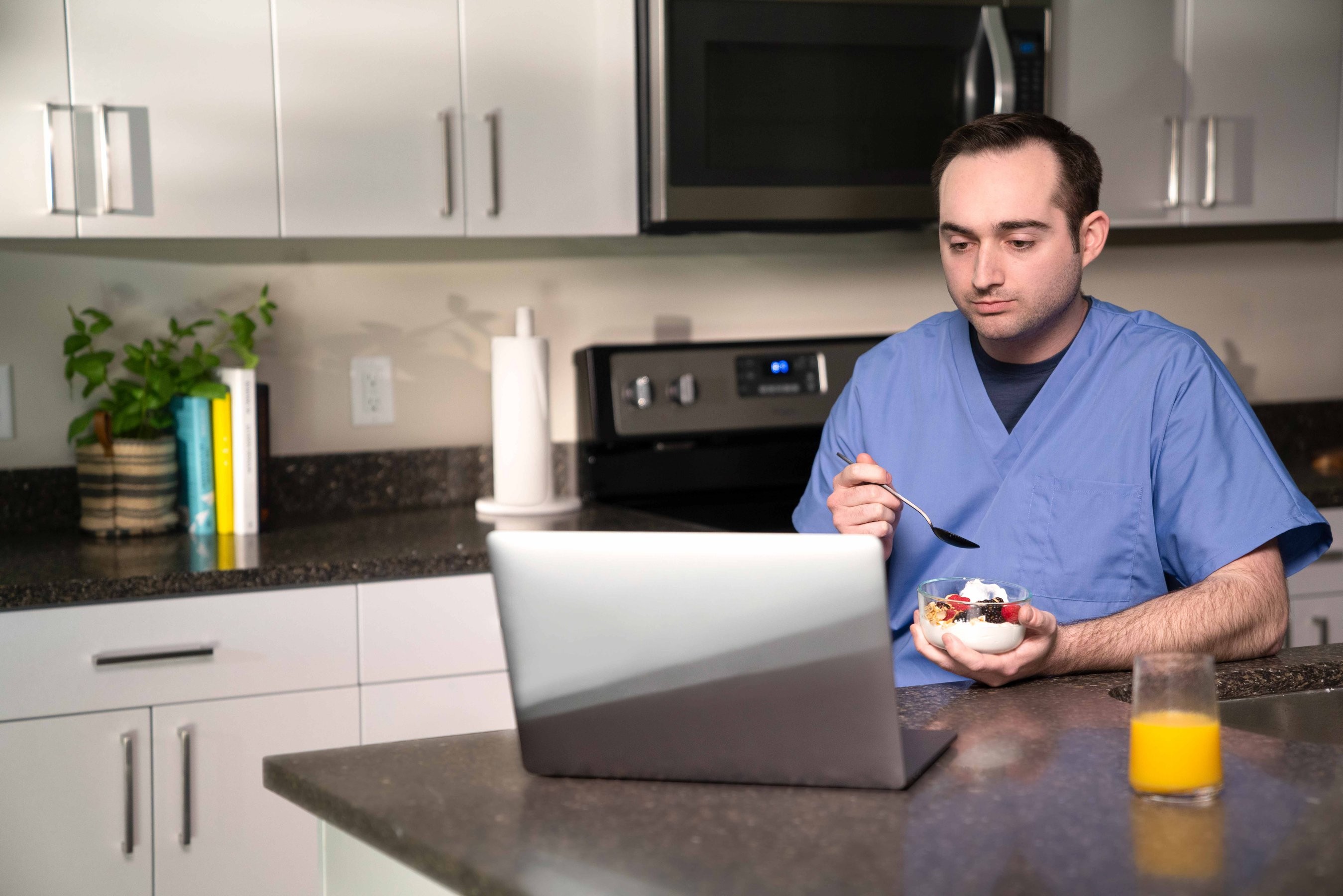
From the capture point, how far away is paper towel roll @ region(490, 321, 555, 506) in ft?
8.14

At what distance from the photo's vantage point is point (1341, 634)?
2.72 meters

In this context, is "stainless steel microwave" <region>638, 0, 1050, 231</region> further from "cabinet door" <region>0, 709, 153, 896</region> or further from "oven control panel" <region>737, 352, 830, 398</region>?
"cabinet door" <region>0, 709, 153, 896</region>

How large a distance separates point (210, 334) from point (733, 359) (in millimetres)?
1032

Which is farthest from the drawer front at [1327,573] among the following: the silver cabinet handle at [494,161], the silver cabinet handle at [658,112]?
the silver cabinet handle at [494,161]

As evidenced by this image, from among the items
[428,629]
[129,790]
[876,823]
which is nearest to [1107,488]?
[876,823]

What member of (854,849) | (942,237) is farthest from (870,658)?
(942,237)

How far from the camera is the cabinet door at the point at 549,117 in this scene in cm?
234

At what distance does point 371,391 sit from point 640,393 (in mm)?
538

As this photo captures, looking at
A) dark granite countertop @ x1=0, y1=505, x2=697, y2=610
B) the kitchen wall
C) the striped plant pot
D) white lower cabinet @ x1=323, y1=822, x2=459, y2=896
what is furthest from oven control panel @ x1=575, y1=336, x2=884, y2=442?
white lower cabinet @ x1=323, y1=822, x2=459, y2=896

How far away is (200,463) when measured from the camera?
232cm

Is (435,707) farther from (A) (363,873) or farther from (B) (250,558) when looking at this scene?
(A) (363,873)

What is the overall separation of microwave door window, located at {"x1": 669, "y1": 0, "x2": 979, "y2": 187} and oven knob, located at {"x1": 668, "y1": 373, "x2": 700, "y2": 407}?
17.0 inches

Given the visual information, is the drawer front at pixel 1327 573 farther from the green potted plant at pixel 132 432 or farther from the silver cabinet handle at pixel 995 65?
the green potted plant at pixel 132 432

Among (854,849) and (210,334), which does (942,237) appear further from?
(210,334)
